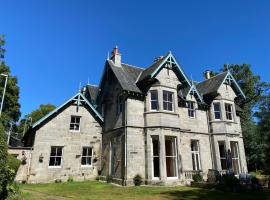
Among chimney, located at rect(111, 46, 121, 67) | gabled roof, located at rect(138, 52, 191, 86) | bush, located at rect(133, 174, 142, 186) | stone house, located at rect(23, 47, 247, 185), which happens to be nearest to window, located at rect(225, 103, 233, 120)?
stone house, located at rect(23, 47, 247, 185)

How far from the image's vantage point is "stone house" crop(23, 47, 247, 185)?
19234mm

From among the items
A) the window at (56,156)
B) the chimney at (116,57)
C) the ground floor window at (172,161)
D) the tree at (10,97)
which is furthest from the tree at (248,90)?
the tree at (10,97)

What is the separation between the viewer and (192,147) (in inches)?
907

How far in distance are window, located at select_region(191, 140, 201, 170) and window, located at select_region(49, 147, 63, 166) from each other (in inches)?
530

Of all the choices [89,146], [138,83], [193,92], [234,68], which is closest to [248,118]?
[234,68]

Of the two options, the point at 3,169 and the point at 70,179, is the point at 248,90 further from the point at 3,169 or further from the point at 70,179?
the point at 3,169

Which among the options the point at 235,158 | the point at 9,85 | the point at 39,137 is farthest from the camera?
the point at 9,85

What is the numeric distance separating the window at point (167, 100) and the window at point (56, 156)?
1118 centimetres

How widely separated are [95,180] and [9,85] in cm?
2665

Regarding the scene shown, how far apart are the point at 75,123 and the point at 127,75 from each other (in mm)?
7495

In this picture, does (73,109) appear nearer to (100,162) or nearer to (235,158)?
(100,162)

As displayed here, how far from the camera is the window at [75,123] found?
22467 millimetres

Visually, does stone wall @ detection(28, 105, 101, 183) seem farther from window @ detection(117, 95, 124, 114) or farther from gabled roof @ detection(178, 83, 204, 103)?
gabled roof @ detection(178, 83, 204, 103)

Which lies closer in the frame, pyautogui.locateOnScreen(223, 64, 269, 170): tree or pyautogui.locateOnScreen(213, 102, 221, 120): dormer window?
pyautogui.locateOnScreen(213, 102, 221, 120): dormer window
